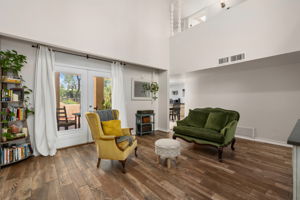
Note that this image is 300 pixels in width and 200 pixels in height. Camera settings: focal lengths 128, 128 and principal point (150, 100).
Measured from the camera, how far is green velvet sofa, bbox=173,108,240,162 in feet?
8.38

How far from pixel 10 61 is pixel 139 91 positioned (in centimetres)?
315

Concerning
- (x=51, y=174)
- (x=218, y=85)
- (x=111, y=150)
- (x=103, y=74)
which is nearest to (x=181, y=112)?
(x=218, y=85)

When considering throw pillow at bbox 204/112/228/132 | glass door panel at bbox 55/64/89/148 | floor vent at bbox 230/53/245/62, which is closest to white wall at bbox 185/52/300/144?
floor vent at bbox 230/53/245/62

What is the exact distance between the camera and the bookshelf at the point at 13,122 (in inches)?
89.0

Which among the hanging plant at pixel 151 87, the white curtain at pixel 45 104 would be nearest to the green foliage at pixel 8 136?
the white curtain at pixel 45 104

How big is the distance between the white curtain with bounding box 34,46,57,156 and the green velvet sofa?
2.91m

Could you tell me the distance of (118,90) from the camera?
390cm

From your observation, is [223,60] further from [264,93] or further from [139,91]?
[139,91]

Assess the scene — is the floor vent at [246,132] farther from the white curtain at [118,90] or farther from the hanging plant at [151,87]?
the white curtain at [118,90]

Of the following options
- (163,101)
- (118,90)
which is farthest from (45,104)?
(163,101)

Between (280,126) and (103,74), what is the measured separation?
5039mm

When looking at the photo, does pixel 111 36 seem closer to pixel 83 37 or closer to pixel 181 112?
pixel 83 37

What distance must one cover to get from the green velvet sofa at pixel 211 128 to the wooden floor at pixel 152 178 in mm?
327

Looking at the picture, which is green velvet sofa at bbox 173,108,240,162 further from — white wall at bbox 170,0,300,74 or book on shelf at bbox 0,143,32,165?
book on shelf at bbox 0,143,32,165
